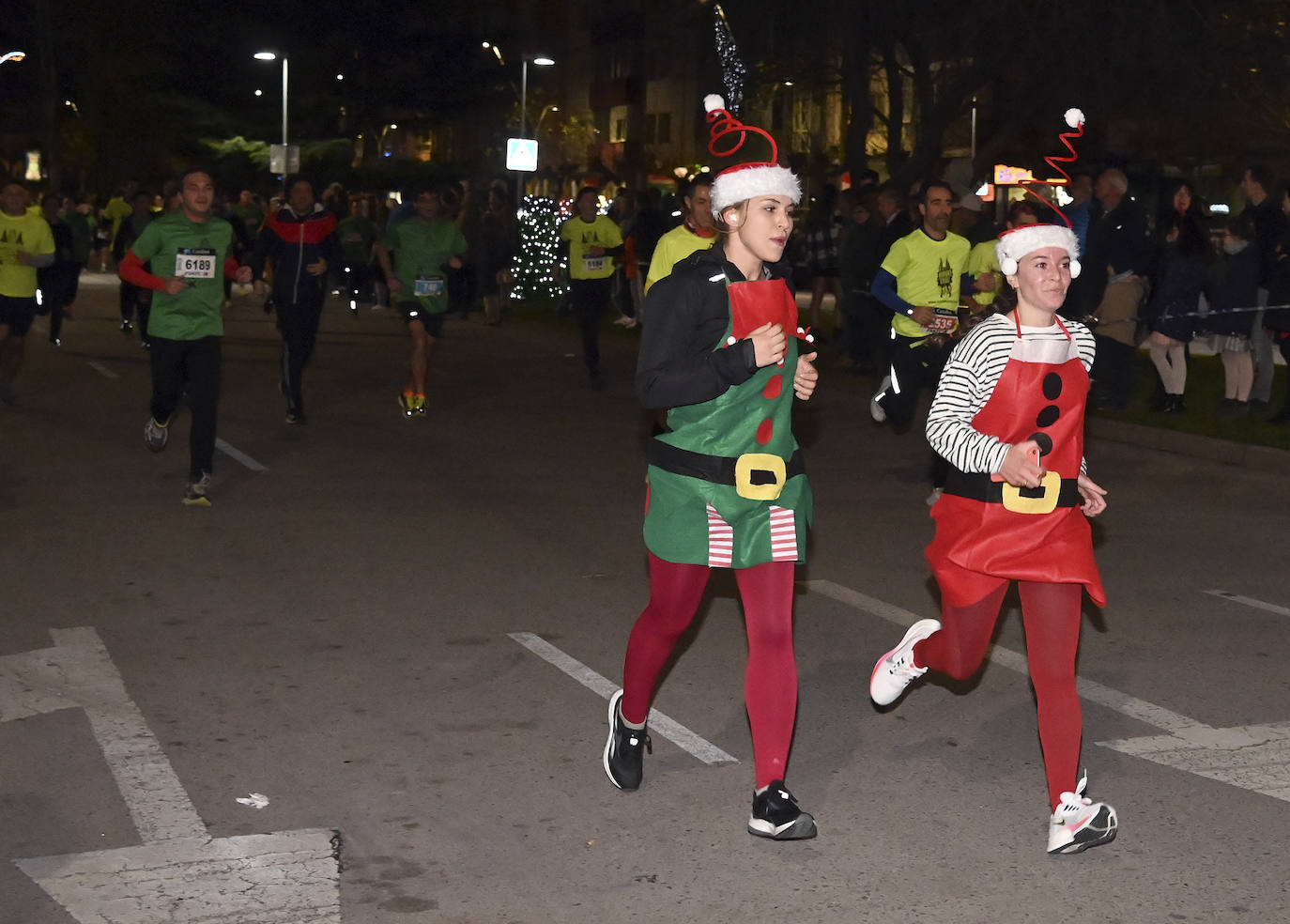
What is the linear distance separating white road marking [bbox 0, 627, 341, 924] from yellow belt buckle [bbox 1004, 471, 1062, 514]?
2.02m

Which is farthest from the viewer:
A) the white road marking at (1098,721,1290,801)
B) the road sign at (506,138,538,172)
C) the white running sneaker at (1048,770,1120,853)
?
the road sign at (506,138,538,172)

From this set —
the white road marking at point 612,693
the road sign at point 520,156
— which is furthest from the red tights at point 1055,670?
the road sign at point 520,156

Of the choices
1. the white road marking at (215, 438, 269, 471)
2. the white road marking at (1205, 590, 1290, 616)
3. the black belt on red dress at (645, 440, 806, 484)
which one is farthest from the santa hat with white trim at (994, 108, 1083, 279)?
the white road marking at (215, 438, 269, 471)

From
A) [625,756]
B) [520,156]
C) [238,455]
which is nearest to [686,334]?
[625,756]

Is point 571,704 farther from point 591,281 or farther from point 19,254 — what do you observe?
point 591,281

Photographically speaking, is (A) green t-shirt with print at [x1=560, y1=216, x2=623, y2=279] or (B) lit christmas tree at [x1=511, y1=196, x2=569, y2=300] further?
(B) lit christmas tree at [x1=511, y1=196, x2=569, y2=300]

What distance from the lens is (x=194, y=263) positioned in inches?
410

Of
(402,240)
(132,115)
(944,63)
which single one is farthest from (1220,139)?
(132,115)

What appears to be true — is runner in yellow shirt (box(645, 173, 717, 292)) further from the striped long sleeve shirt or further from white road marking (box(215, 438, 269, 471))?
the striped long sleeve shirt

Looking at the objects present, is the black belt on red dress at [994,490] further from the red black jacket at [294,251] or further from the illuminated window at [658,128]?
the illuminated window at [658,128]

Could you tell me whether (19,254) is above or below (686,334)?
below

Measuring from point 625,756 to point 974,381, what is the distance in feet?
4.85

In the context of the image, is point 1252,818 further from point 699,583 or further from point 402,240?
point 402,240

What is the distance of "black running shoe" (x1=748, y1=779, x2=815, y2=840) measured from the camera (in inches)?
187
